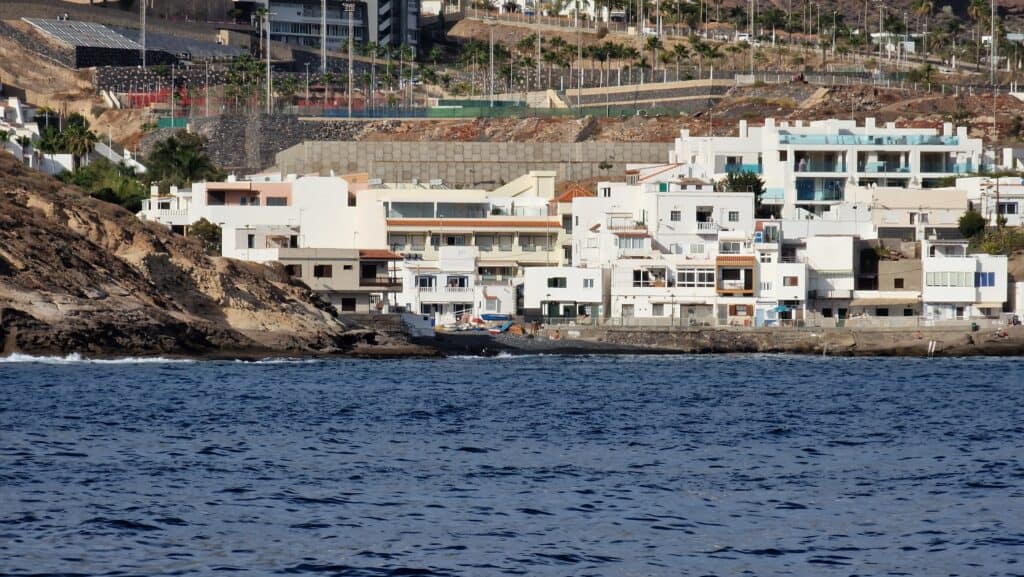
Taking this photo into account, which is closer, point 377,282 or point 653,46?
point 377,282

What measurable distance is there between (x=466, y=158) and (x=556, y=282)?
40.6 metres

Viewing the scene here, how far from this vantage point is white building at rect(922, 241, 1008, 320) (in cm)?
10169

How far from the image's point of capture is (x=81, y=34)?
178 metres

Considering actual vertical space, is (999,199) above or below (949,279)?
above

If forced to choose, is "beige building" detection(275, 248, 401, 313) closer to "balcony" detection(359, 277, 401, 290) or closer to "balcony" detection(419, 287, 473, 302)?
"balcony" detection(359, 277, 401, 290)

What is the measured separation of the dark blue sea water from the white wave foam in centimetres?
192

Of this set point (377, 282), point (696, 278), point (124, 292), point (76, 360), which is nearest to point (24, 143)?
point (377, 282)

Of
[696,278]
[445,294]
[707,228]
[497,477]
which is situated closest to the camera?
[497,477]

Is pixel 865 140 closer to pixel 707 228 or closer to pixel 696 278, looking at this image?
pixel 707 228

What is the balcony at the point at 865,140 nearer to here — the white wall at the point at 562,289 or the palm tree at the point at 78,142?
the white wall at the point at 562,289

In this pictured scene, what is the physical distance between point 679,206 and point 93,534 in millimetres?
76918

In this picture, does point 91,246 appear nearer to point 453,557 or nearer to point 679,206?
point 679,206

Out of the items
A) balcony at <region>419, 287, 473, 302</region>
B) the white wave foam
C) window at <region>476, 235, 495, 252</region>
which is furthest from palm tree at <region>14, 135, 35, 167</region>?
the white wave foam

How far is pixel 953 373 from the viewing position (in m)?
83.6
